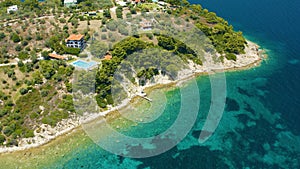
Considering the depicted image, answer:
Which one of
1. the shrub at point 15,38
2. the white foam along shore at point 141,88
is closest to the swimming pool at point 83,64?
the white foam along shore at point 141,88

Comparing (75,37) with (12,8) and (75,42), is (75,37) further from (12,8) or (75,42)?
(12,8)

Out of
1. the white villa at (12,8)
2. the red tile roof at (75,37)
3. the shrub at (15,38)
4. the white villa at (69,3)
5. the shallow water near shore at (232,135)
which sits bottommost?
the shallow water near shore at (232,135)

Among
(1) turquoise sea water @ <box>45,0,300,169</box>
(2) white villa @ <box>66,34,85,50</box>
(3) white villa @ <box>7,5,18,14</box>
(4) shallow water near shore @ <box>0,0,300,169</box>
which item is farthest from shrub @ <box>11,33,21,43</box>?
(1) turquoise sea water @ <box>45,0,300,169</box>

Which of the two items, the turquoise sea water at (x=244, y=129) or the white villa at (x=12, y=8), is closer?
the turquoise sea water at (x=244, y=129)

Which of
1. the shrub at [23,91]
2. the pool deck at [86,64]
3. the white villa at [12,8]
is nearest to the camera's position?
the shrub at [23,91]

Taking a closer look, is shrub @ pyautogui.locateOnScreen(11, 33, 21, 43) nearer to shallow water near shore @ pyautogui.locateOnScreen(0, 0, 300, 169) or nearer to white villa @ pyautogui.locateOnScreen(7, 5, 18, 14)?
white villa @ pyautogui.locateOnScreen(7, 5, 18, 14)

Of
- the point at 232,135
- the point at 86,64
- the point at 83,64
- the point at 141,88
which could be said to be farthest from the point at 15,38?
the point at 232,135

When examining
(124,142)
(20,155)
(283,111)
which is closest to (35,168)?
(20,155)

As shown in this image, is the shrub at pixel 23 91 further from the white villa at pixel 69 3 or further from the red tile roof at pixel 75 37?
the white villa at pixel 69 3
